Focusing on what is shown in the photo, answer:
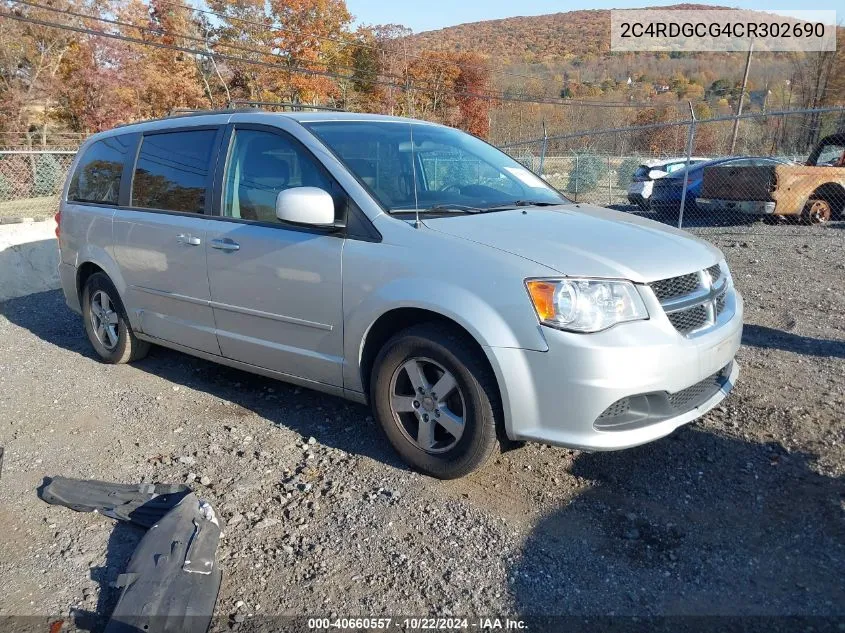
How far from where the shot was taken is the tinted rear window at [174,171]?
448 cm

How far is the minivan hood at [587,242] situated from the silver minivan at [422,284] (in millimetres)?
14

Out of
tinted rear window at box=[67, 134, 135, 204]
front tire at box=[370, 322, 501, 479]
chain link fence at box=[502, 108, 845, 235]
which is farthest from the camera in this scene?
chain link fence at box=[502, 108, 845, 235]

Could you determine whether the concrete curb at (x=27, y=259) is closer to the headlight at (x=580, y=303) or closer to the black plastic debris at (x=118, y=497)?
the black plastic debris at (x=118, y=497)

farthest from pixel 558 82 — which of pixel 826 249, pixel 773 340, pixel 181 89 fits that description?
pixel 773 340

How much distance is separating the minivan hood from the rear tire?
3092 mm

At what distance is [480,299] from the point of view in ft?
10.3

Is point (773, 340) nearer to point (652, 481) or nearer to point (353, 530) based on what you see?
point (652, 481)

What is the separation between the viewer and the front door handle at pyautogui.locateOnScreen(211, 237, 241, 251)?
4137 millimetres

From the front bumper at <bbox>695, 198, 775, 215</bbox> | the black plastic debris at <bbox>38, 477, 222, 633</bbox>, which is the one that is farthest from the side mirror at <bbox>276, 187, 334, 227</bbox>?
the front bumper at <bbox>695, 198, 775, 215</bbox>

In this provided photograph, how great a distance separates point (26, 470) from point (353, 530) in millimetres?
2081

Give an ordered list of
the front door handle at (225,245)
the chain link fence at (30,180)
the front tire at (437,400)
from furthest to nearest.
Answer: the chain link fence at (30,180) → the front door handle at (225,245) → the front tire at (437,400)

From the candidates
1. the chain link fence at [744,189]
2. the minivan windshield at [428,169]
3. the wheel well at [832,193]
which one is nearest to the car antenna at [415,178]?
the minivan windshield at [428,169]

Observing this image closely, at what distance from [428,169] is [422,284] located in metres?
1.24

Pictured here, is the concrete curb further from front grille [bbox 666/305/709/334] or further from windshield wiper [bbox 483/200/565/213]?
front grille [bbox 666/305/709/334]
